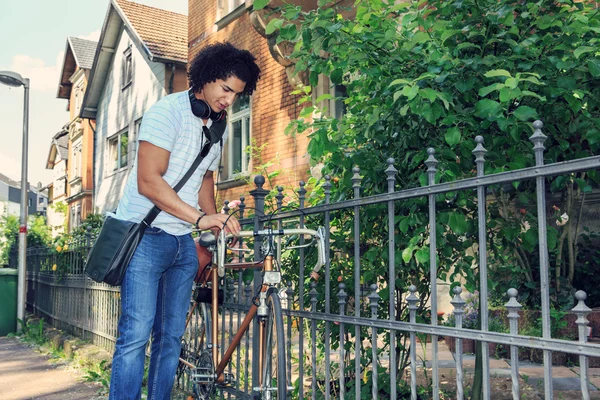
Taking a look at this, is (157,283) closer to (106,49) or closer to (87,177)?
(106,49)

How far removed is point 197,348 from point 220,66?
2.00 m

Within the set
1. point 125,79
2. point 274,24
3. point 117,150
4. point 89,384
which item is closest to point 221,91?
point 274,24

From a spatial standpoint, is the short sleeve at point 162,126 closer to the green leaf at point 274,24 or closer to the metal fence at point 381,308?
the green leaf at point 274,24

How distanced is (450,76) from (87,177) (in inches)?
1123

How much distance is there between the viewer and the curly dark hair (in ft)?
12.1

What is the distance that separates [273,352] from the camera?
3.51 meters

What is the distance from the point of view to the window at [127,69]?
75.8 feet

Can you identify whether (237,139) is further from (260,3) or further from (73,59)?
(73,59)

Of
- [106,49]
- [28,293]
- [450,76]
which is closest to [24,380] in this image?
[450,76]

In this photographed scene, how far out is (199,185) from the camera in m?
3.80

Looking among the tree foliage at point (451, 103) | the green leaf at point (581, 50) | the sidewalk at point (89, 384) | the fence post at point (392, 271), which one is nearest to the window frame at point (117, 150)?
the sidewalk at point (89, 384)

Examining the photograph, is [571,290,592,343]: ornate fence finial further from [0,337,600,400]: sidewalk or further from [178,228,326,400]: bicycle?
[0,337,600,400]: sidewalk

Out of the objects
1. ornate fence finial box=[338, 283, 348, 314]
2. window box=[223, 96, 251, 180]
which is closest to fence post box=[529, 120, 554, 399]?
ornate fence finial box=[338, 283, 348, 314]

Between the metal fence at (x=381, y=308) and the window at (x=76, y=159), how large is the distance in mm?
25892
